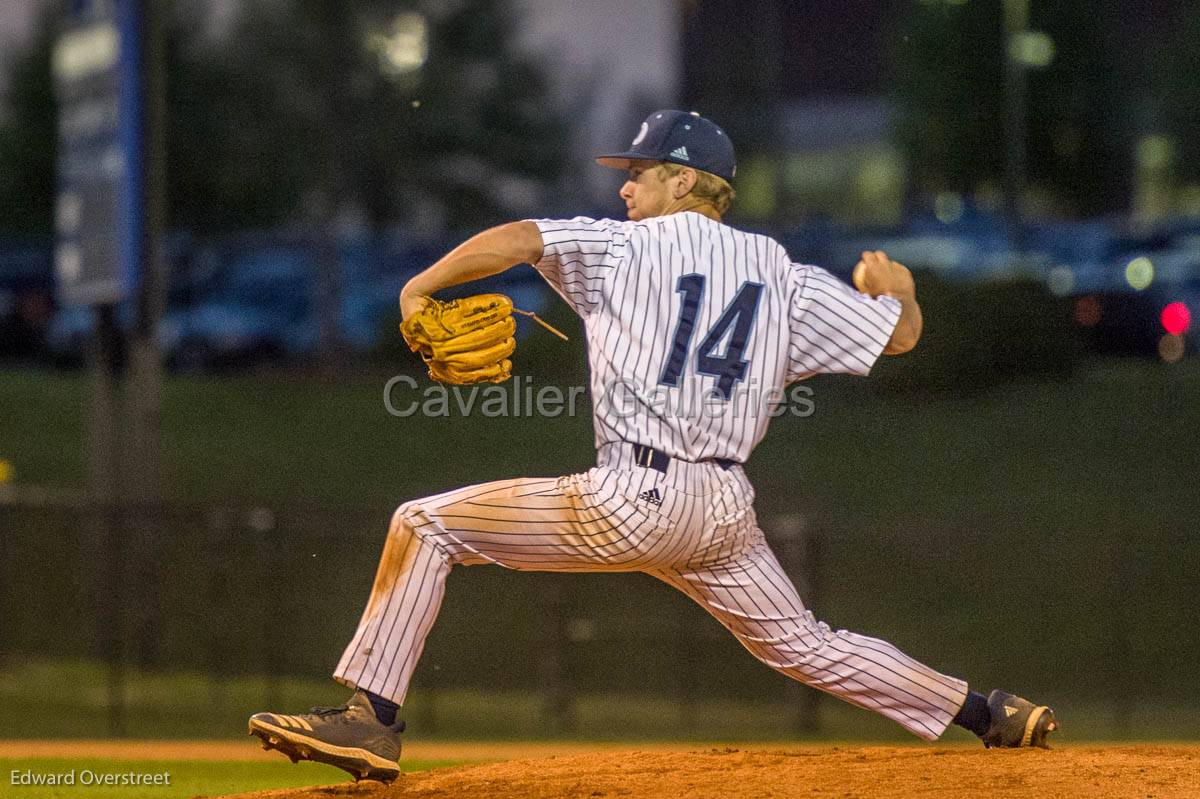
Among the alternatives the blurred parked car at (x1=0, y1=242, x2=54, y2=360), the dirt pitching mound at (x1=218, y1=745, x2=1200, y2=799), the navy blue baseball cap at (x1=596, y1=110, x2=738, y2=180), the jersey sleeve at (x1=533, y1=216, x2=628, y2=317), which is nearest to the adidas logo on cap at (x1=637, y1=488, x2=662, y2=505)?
the jersey sleeve at (x1=533, y1=216, x2=628, y2=317)

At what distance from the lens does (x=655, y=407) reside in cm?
396

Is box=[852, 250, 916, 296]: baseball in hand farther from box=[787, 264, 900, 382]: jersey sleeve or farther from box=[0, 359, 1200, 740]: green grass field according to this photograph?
box=[0, 359, 1200, 740]: green grass field

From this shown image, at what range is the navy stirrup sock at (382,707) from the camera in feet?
13.5

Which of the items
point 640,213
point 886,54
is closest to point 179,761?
point 640,213

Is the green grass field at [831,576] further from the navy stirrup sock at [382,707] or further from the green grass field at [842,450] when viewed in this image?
the navy stirrup sock at [382,707]

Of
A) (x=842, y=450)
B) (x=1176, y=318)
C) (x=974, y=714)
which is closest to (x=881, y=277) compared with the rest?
(x=974, y=714)

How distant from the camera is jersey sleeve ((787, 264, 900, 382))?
422 centimetres

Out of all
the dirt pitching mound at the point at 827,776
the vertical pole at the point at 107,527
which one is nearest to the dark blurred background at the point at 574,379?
the vertical pole at the point at 107,527

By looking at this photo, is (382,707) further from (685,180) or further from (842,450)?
(842,450)

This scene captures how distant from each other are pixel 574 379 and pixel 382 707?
13877 millimetres

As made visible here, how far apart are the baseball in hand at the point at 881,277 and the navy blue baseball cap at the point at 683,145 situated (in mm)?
466

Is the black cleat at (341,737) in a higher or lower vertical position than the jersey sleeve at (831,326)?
lower

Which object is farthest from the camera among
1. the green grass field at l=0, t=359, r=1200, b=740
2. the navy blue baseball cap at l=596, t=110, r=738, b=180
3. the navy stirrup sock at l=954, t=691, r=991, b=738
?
the green grass field at l=0, t=359, r=1200, b=740

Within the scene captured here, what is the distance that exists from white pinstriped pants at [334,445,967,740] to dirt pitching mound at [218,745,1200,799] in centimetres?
27
